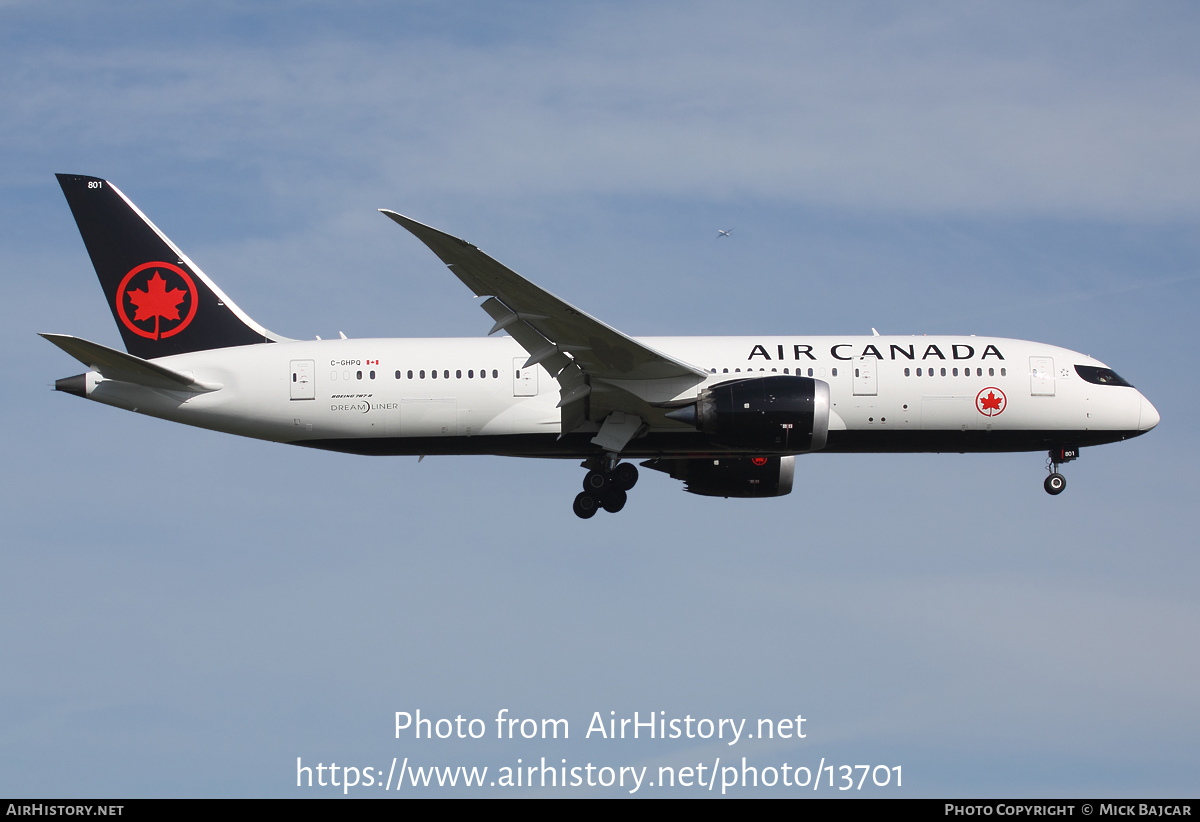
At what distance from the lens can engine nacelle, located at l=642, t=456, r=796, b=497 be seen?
3732 cm

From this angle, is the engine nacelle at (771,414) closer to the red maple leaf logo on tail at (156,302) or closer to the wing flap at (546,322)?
the wing flap at (546,322)

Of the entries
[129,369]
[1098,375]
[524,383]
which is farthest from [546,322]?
[1098,375]

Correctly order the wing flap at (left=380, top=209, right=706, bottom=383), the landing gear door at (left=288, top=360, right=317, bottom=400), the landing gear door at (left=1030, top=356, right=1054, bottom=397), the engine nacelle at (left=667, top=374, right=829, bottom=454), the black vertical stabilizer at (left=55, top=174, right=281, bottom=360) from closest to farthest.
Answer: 1. the wing flap at (left=380, top=209, right=706, bottom=383)
2. the engine nacelle at (left=667, top=374, right=829, bottom=454)
3. the landing gear door at (left=288, top=360, right=317, bottom=400)
4. the landing gear door at (left=1030, top=356, right=1054, bottom=397)
5. the black vertical stabilizer at (left=55, top=174, right=281, bottom=360)

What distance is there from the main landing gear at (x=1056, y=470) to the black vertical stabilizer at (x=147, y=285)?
21357 millimetres

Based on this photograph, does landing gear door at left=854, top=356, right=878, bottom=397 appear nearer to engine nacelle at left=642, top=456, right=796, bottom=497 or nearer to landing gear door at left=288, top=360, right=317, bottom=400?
engine nacelle at left=642, top=456, right=796, bottom=497

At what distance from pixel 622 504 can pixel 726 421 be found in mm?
4590

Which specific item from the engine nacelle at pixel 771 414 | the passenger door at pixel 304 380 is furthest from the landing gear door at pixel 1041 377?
the passenger door at pixel 304 380

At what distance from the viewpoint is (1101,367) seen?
34.9m

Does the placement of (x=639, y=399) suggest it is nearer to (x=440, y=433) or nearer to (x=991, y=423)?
(x=440, y=433)

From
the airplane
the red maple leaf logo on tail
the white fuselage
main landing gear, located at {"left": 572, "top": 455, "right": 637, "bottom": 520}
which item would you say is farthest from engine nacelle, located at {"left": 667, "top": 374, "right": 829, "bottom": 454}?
the red maple leaf logo on tail

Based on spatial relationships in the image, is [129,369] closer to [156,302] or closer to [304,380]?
[156,302]

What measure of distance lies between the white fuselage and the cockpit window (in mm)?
247

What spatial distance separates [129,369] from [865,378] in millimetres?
18757

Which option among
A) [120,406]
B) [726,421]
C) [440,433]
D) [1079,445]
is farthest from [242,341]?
[1079,445]
